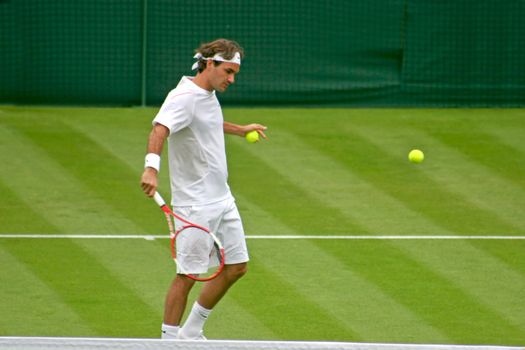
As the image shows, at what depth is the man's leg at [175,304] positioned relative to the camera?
766 centimetres

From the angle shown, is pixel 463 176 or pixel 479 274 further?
pixel 463 176

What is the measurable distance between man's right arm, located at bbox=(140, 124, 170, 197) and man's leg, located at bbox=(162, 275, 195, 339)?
2.72 feet

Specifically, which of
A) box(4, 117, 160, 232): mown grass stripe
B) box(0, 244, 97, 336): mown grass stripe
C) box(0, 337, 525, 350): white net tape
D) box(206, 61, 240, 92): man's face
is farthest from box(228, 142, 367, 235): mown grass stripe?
box(0, 337, 525, 350): white net tape

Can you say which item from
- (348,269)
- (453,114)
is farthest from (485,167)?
(348,269)

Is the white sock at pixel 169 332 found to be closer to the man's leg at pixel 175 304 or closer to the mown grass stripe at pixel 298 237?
the man's leg at pixel 175 304

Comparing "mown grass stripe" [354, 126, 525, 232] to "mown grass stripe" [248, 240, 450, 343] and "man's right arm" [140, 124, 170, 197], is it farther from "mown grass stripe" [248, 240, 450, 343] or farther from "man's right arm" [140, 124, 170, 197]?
"man's right arm" [140, 124, 170, 197]

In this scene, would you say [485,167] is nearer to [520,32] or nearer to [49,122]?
[520,32]

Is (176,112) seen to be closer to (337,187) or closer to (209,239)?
(209,239)

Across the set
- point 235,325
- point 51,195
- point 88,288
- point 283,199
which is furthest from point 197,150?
point 51,195

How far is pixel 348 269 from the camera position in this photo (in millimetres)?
9977

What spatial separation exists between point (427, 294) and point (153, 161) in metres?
3.03

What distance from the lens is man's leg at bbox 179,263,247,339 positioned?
7789mm

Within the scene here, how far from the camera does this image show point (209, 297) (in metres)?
7.84

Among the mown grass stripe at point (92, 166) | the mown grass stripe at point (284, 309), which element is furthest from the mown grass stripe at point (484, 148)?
the mown grass stripe at point (284, 309)
